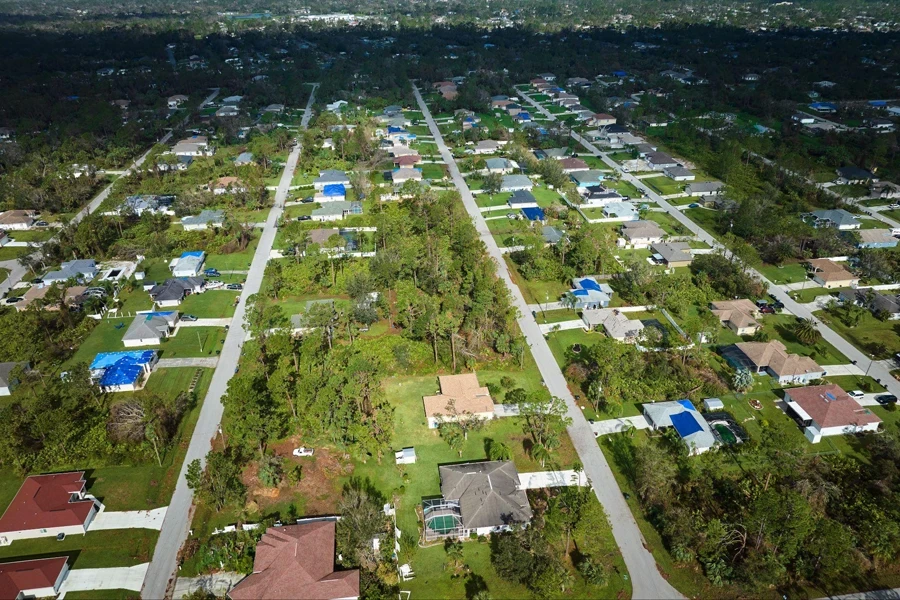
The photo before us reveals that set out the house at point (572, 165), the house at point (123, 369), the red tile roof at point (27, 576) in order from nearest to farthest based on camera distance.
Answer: the red tile roof at point (27, 576), the house at point (123, 369), the house at point (572, 165)

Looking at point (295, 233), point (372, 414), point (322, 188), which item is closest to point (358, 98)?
point (322, 188)

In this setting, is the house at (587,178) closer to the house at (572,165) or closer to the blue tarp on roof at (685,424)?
the house at (572,165)

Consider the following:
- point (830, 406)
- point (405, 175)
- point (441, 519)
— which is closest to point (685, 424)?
point (830, 406)

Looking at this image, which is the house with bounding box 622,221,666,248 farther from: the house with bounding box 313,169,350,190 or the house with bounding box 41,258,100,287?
the house with bounding box 41,258,100,287

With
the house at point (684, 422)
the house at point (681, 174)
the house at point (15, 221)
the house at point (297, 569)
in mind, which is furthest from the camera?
the house at point (681, 174)

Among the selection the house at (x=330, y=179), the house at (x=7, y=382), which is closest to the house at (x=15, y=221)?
the house at (x=330, y=179)

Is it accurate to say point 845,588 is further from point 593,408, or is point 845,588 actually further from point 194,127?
point 194,127

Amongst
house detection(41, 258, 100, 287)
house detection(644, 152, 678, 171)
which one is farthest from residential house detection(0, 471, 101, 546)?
house detection(644, 152, 678, 171)
